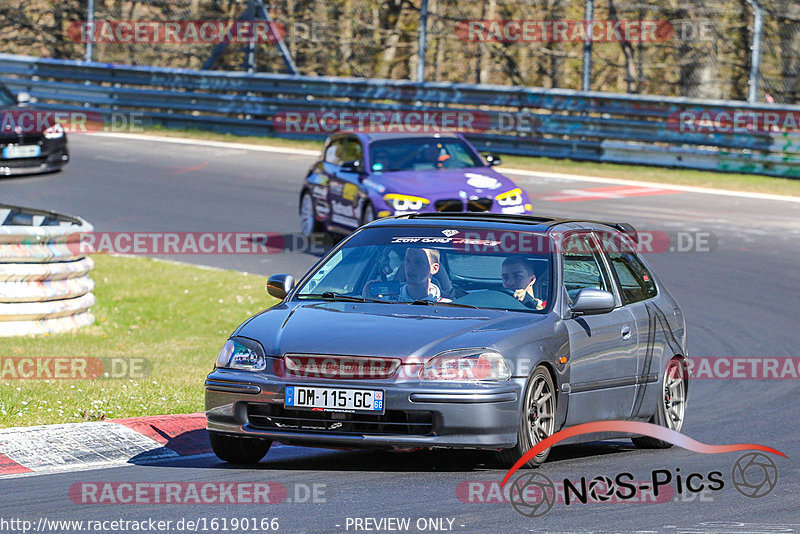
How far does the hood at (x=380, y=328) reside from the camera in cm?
719

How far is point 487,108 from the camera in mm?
26203

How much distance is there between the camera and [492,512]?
635 cm

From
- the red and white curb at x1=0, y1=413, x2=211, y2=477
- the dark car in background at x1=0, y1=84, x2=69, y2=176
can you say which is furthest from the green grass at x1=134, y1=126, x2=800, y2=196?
the red and white curb at x1=0, y1=413, x2=211, y2=477

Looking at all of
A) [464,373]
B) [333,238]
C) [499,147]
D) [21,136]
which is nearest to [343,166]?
[333,238]

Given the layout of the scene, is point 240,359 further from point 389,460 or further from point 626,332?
point 626,332

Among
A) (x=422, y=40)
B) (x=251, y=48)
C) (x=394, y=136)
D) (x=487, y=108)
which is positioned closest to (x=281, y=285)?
(x=394, y=136)

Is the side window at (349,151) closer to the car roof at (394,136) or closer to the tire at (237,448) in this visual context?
the car roof at (394,136)

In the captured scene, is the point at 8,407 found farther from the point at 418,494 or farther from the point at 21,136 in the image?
the point at 21,136

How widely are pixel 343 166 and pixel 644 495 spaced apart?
11.4 meters

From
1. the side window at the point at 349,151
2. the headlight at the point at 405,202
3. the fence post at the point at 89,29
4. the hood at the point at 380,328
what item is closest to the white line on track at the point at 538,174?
the fence post at the point at 89,29

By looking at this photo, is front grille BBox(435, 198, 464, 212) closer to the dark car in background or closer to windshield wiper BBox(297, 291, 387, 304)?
windshield wiper BBox(297, 291, 387, 304)

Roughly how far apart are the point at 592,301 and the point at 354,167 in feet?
33.0

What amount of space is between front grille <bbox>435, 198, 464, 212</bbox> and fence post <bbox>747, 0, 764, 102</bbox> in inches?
340

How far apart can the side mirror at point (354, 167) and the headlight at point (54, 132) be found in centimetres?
711
